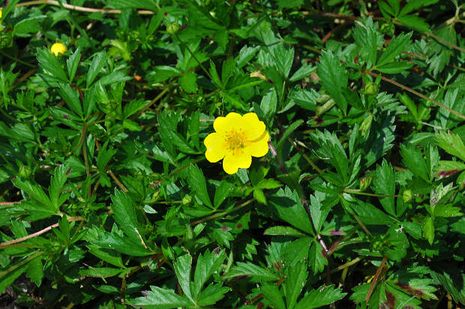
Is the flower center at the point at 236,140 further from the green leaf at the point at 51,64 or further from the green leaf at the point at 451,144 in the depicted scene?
the green leaf at the point at 51,64

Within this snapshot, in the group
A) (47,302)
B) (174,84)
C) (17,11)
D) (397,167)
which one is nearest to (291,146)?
(397,167)

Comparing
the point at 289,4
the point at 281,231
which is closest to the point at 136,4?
the point at 289,4

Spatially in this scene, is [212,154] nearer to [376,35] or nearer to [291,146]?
[291,146]

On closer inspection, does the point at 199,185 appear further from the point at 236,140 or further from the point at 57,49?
the point at 57,49

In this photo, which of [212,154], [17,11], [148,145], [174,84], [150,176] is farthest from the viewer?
[17,11]

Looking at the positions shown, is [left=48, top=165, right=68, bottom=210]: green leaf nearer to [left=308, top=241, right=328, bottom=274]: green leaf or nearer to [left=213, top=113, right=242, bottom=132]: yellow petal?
[left=213, top=113, right=242, bottom=132]: yellow petal

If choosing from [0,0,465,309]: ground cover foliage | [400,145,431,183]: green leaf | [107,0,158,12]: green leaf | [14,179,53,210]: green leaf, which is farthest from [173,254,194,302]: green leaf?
[107,0,158,12]: green leaf

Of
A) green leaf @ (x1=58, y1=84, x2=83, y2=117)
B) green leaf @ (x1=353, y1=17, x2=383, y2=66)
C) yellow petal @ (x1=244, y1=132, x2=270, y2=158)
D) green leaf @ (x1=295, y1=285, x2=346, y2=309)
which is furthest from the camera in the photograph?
green leaf @ (x1=58, y1=84, x2=83, y2=117)
